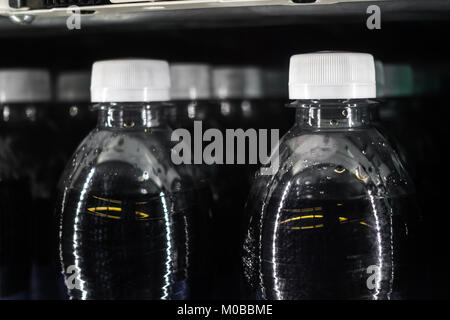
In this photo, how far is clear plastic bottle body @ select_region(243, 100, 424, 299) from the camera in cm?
66

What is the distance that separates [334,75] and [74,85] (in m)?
0.52

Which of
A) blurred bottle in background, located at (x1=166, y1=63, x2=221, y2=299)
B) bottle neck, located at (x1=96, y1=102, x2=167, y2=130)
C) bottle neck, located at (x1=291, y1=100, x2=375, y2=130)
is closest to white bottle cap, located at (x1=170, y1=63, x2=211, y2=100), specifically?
blurred bottle in background, located at (x1=166, y1=63, x2=221, y2=299)

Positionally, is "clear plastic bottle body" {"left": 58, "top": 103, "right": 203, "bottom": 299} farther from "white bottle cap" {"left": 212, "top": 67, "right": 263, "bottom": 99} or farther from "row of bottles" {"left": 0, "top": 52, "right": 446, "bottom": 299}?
"white bottle cap" {"left": 212, "top": 67, "right": 263, "bottom": 99}

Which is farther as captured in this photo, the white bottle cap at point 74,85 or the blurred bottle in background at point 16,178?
the white bottle cap at point 74,85

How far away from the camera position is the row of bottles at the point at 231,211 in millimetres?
661

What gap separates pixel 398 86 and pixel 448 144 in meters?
0.11

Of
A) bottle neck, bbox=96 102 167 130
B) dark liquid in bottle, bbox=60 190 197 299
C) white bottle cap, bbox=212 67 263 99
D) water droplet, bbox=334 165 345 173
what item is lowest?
dark liquid in bottle, bbox=60 190 197 299

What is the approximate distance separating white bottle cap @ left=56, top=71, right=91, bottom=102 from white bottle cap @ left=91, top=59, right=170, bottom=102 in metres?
0.26

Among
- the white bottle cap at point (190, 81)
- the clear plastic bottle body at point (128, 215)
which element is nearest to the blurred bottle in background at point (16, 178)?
the clear plastic bottle body at point (128, 215)

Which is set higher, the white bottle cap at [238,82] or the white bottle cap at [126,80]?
the white bottle cap at [238,82]

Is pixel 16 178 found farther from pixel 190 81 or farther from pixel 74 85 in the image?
pixel 190 81

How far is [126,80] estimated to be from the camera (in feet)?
2.32

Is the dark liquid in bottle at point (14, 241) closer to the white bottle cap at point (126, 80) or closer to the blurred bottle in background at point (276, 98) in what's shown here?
the white bottle cap at point (126, 80)

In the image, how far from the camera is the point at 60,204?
778 millimetres
